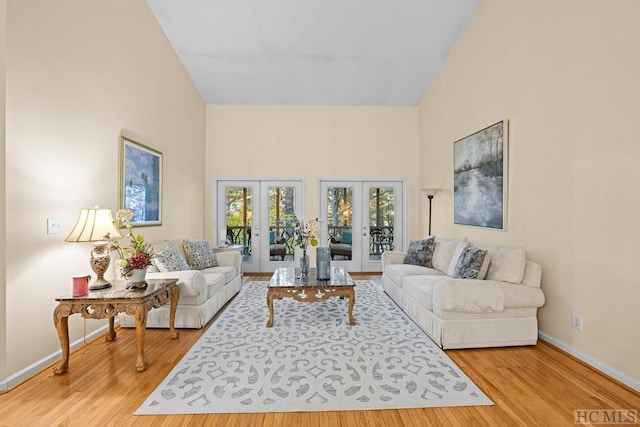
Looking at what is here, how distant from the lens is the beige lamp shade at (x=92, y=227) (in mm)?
2668

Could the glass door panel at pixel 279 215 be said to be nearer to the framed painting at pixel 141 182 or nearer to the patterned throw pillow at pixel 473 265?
the framed painting at pixel 141 182

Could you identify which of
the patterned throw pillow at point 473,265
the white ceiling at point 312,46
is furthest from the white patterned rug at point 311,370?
the white ceiling at point 312,46

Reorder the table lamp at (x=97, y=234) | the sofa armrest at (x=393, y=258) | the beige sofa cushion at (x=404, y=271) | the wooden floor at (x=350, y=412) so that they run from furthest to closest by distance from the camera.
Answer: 1. the sofa armrest at (x=393, y=258)
2. the beige sofa cushion at (x=404, y=271)
3. the table lamp at (x=97, y=234)
4. the wooden floor at (x=350, y=412)

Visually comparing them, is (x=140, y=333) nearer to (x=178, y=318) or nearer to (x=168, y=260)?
(x=178, y=318)

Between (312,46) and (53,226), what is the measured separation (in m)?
4.32

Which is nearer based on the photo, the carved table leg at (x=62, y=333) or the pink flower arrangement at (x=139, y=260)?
the carved table leg at (x=62, y=333)

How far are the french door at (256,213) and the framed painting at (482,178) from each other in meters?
3.14

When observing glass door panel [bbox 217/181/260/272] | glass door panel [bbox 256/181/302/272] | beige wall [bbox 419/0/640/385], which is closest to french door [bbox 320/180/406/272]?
glass door panel [bbox 256/181/302/272]

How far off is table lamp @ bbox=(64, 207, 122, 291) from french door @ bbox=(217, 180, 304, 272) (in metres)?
3.77

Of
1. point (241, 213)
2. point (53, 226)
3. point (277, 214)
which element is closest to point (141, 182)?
point (53, 226)

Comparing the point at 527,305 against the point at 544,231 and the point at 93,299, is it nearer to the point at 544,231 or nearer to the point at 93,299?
the point at 544,231

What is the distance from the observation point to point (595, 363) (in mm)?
2637

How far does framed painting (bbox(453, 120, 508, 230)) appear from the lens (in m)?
3.87

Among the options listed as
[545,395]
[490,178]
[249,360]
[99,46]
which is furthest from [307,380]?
[99,46]
